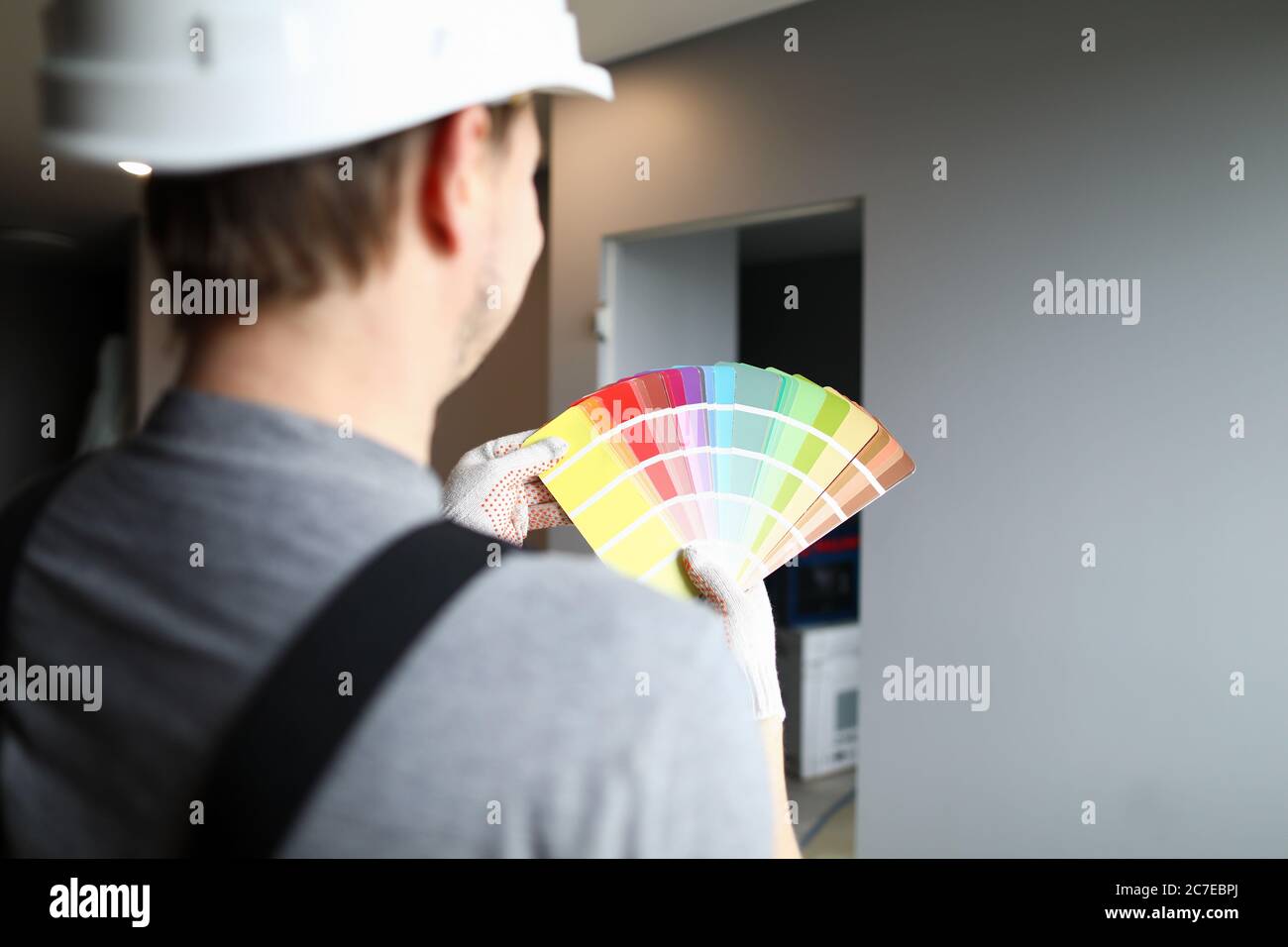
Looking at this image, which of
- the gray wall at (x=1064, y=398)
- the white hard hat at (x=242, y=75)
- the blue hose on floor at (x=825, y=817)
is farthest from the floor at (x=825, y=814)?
the white hard hat at (x=242, y=75)

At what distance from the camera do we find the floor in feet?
10.2

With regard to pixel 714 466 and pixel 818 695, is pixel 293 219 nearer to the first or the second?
pixel 714 466

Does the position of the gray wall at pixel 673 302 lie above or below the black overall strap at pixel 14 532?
above

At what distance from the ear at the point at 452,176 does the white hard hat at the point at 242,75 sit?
0.6 inches

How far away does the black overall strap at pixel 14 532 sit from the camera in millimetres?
443

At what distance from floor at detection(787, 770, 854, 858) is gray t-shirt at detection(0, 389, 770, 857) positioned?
2685 millimetres

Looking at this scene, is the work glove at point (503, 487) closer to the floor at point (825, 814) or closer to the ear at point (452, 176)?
the ear at point (452, 176)

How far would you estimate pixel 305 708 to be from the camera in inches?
15.0

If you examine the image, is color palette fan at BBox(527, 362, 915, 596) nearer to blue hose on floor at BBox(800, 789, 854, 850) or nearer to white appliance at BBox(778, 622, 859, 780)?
blue hose on floor at BBox(800, 789, 854, 850)

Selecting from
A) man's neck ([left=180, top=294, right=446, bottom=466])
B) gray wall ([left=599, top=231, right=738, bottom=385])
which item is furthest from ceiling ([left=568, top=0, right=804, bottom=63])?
man's neck ([left=180, top=294, right=446, bottom=466])

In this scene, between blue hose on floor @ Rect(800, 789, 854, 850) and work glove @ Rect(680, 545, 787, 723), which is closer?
work glove @ Rect(680, 545, 787, 723)

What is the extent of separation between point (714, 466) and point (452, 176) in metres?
0.83

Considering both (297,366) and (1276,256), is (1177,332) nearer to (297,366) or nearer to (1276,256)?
(1276,256)

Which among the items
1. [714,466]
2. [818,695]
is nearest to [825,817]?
[818,695]
